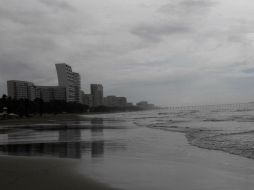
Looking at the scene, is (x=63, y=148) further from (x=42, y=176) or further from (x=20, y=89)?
(x=20, y=89)

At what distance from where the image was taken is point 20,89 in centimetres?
18625

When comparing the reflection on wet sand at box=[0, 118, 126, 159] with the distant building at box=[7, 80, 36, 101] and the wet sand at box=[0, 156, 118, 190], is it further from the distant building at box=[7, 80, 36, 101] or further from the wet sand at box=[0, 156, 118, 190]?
the distant building at box=[7, 80, 36, 101]

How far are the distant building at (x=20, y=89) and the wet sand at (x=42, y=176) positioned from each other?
176139 millimetres

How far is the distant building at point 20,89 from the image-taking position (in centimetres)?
18338

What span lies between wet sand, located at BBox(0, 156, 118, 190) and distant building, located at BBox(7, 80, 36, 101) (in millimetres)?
176139

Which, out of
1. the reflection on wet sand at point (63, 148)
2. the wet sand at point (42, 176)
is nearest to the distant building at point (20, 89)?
the reflection on wet sand at point (63, 148)

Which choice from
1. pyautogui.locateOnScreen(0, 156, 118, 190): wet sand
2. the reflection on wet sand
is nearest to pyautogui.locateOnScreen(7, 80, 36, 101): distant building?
the reflection on wet sand

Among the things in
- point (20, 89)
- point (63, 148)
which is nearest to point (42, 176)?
point (63, 148)

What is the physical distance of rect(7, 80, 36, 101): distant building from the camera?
183 meters

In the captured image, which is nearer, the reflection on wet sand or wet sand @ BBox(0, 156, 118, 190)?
wet sand @ BBox(0, 156, 118, 190)

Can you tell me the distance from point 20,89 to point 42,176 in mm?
185509

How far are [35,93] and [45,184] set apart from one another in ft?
648

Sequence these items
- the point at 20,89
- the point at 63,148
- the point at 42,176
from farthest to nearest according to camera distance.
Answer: the point at 20,89 < the point at 63,148 < the point at 42,176

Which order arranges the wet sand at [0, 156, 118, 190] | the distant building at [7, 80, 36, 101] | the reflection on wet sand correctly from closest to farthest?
the wet sand at [0, 156, 118, 190] < the reflection on wet sand < the distant building at [7, 80, 36, 101]
